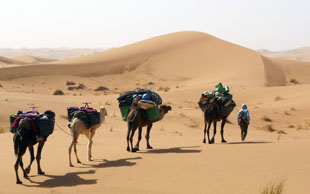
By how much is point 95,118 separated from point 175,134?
27.3 ft

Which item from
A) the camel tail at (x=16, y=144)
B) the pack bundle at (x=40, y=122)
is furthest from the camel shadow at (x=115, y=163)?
the camel tail at (x=16, y=144)

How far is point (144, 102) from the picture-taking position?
1227 centimetres

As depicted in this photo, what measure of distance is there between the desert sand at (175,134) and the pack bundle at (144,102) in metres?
1.19

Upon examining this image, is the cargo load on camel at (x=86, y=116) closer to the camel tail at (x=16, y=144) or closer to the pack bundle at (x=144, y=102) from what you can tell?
the pack bundle at (x=144, y=102)

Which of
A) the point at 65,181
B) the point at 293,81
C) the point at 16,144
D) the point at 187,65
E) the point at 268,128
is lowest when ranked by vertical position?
the point at 65,181

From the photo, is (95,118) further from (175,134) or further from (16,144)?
(175,134)

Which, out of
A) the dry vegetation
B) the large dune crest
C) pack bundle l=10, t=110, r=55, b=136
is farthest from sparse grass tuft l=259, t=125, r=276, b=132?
the dry vegetation

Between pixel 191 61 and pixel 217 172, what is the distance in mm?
54593

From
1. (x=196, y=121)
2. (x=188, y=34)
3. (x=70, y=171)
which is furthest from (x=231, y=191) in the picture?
(x=188, y=34)

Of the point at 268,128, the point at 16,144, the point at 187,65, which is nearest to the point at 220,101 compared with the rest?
the point at 16,144

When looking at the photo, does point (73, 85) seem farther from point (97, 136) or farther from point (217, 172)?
point (217, 172)

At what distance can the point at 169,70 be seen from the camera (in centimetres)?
5931

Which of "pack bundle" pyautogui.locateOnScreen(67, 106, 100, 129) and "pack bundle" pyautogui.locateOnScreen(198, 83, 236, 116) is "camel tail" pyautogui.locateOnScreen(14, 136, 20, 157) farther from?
"pack bundle" pyautogui.locateOnScreen(198, 83, 236, 116)

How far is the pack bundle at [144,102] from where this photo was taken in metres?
12.3
